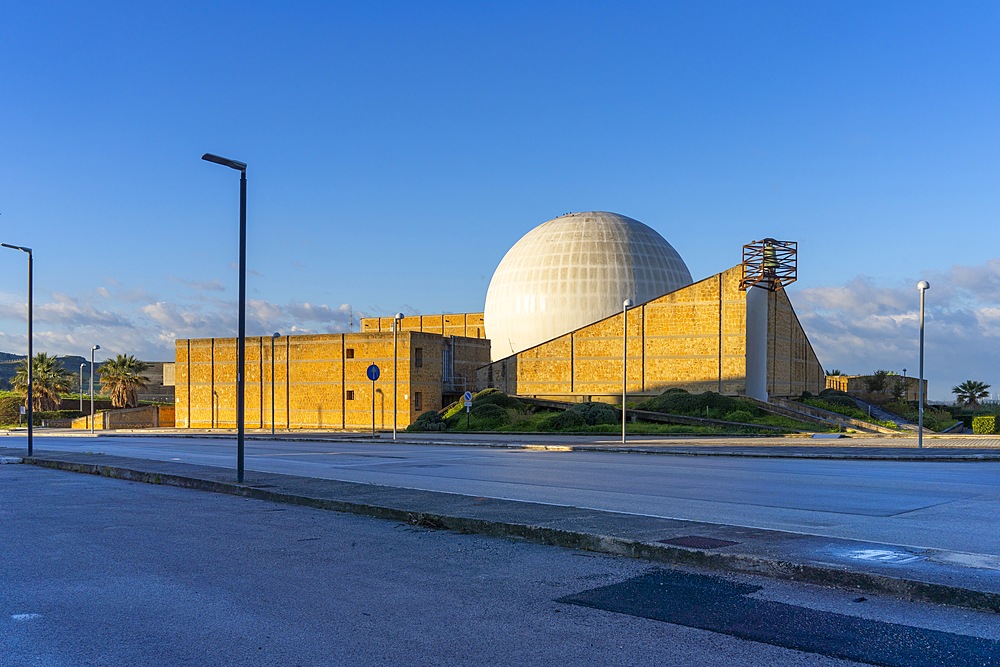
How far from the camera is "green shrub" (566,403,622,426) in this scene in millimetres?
42875

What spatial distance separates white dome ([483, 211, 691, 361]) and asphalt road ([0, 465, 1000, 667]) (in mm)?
58284

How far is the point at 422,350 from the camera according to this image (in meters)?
58.5

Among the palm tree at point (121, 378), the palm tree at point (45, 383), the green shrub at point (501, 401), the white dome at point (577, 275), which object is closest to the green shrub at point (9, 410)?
the palm tree at point (45, 383)

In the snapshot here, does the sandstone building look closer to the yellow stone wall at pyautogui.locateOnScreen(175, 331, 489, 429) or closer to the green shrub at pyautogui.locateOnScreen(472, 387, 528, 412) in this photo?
the yellow stone wall at pyautogui.locateOnScreen(175, 331, 489, 429)

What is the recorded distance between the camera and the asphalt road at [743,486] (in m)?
10.4

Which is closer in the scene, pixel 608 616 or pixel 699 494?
pixel 608 616

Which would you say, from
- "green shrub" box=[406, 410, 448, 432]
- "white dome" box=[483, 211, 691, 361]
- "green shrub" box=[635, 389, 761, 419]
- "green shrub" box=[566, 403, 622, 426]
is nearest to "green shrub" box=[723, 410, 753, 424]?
"green shrub" box=[635, 389, 761, 419]

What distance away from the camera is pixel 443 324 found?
9075 cm

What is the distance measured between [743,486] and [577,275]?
53.1 m

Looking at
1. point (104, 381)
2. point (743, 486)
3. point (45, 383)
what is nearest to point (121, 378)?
point (104, 381)

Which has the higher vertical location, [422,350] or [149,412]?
[422,350]

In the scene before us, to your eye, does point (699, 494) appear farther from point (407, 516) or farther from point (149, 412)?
point (149, 412)

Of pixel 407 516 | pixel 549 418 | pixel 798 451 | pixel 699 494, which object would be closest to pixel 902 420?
pixel 549 418

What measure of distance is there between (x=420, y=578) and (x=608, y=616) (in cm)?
205
